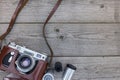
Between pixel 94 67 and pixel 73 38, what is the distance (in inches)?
6.4

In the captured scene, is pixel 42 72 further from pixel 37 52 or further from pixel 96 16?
pixel 96 16

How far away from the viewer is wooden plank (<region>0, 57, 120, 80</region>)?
1.42m

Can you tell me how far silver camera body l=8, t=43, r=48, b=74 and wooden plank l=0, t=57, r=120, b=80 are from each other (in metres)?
0.11

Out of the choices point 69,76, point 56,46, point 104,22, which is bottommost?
point 69,76

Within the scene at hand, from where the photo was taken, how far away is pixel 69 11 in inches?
56.4

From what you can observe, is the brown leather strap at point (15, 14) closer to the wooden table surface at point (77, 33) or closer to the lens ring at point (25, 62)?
the wooden table surface at point (77, 33)

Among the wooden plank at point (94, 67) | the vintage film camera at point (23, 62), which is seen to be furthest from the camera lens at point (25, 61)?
the wooden plank at point (94, 67)

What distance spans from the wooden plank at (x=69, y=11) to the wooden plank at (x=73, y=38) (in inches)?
1.1

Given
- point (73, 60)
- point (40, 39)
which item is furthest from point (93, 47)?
point (40, 39)

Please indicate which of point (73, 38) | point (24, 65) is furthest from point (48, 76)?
point (73, 38)

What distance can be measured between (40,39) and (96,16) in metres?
0.28

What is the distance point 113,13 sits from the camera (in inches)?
57.2

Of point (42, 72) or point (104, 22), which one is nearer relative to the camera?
point (42, 72)

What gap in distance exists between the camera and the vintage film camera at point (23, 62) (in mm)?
1320
